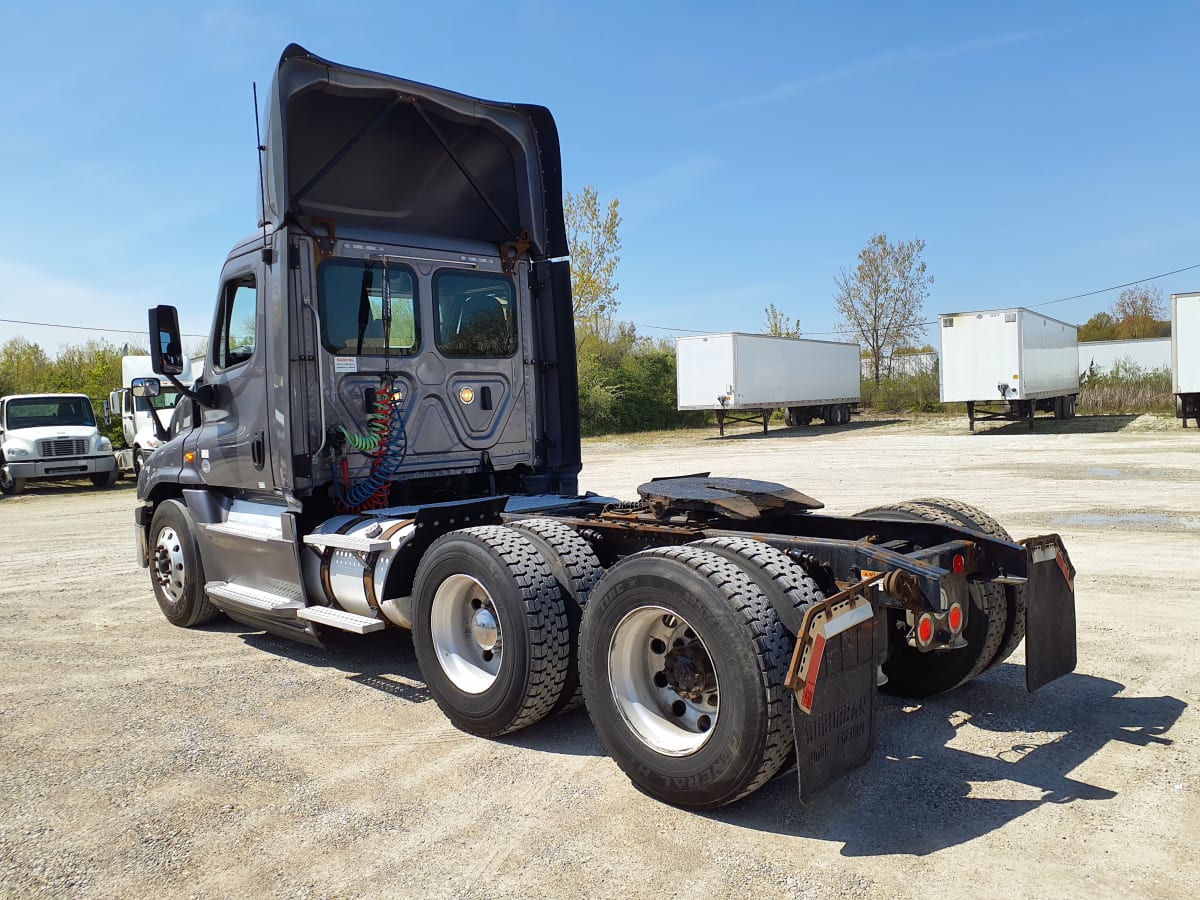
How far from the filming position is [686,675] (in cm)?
376

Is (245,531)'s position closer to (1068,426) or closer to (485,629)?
(485,629)

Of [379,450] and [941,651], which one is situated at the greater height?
[379,450]

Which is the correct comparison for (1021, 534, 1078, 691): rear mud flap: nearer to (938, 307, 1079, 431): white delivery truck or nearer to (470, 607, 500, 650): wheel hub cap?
(470, 607, 500, 650): wheel hub cap

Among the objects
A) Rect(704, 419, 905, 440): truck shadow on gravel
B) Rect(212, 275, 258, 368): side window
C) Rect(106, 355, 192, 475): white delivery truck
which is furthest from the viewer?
Rect(704, 419, 905, 440): truck shadow on gravel

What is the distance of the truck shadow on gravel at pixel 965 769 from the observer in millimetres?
3510

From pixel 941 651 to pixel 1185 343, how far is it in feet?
82.4

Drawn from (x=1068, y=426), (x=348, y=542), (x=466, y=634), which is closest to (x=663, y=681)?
(x=466, y=634)

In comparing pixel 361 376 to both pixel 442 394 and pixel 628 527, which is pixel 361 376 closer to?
pixel 442 394

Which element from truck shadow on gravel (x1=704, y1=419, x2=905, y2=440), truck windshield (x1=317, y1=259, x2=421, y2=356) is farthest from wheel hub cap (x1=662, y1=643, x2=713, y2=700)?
truck shadow on gravel (x1=704, y1=419, x2=905, y2=440)

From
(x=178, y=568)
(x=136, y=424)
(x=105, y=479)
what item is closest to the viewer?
(x=178, y=568)

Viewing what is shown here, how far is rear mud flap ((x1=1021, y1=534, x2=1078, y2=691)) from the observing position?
12.9 feet

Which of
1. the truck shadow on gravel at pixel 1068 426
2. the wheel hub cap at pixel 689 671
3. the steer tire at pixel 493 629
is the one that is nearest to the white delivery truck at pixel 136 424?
the steer tire at pixel 493 629

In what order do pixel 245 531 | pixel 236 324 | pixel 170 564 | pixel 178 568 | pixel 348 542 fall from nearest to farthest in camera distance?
pixel 348 542 → pixel 245 531 → pixel 236 324 → pixel 178 568 → pixel 170 564

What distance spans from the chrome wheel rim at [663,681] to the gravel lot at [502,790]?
0.29 m
